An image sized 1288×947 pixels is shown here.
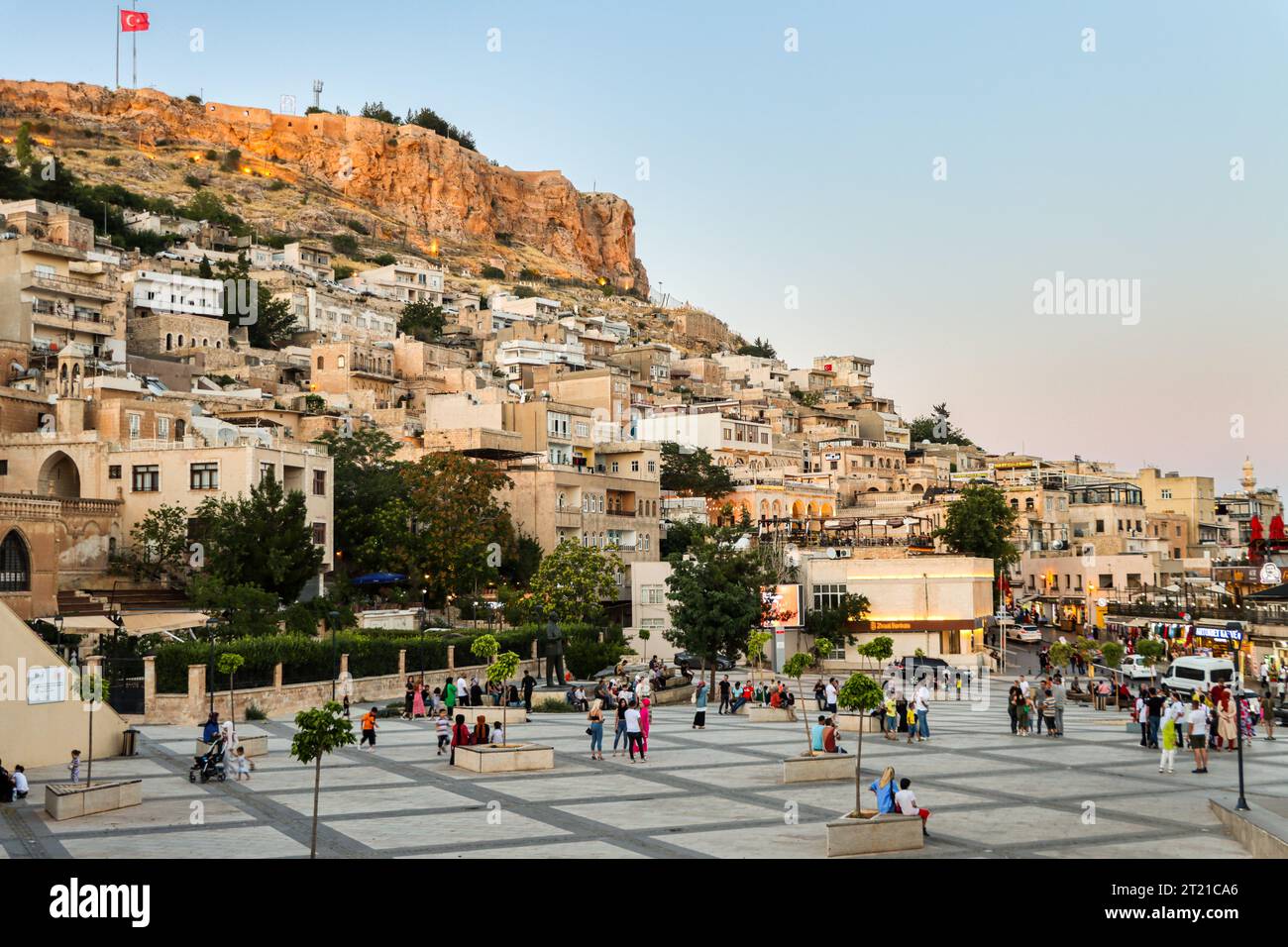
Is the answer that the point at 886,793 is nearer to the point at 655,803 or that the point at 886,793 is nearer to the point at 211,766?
the point at 655,803

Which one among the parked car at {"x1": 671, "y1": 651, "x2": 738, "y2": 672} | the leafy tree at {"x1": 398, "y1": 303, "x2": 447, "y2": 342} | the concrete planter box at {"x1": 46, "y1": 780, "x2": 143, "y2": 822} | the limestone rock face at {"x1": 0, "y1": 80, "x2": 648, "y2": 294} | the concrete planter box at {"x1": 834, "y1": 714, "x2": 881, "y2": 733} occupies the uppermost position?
the limestone rock face at {"x1": 0, "y1": 80, "x2": 648, "y2": 294}

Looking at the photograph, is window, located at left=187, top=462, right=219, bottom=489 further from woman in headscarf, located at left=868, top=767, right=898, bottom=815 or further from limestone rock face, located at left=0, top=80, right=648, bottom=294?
limestone rock face, located at left=0, top=80, right=648, bottom=294

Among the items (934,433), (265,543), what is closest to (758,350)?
(934,433)

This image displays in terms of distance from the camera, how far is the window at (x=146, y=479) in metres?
46.2

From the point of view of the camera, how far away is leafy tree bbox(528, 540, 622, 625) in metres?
45.0

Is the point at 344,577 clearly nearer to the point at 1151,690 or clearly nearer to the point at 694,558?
the point at 694,558

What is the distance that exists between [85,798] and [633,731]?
9.64 m

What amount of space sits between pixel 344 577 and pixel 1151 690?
1176 inches

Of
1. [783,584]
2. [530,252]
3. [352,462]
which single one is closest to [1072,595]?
[783,584]

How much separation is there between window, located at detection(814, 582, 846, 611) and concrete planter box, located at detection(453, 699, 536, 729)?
23580 millimetres

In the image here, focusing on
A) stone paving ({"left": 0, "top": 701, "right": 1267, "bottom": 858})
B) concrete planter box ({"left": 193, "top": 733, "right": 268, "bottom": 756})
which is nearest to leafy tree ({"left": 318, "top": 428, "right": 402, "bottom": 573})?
stone paving ({"left": 0, "top": 701, "right": 1267, "bottom": 858})

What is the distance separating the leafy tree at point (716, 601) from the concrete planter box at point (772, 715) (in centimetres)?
951

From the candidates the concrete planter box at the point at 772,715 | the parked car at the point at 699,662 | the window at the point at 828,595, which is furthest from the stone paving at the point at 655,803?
the window at the point at 828,595
